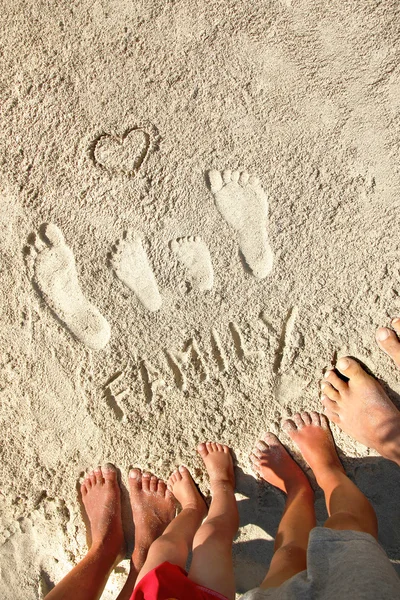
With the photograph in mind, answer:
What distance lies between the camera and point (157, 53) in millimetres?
1567

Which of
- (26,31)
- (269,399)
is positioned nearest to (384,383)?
(269,399)

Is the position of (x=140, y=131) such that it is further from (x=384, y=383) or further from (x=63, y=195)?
(x=384, y=383)

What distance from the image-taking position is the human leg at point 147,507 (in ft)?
5.41

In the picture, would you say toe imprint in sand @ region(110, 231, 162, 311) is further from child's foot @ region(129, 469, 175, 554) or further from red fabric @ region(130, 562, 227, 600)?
red fabric @ region(130, 562, 227, 600)

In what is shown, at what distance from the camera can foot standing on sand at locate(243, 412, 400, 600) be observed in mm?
1074

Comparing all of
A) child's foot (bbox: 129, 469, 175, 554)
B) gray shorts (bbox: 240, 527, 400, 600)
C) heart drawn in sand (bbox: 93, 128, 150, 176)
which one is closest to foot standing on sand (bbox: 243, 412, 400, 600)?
gray shorts (bbox: 240, 527, 400, 600)

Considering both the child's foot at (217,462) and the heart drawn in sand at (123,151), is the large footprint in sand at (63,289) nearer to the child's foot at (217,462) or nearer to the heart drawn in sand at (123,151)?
the heart drawn in sand at (123,151)

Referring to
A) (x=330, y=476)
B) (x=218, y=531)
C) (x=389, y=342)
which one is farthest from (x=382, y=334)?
(x=218, y=531)

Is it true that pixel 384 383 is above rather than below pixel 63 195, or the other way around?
below

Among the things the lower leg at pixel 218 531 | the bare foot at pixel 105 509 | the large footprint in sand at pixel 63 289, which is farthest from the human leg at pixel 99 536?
the large footprint in sand at pixel 63 289

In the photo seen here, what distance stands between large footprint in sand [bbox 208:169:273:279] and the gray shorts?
0.82 meters

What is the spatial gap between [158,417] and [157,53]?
1258mm

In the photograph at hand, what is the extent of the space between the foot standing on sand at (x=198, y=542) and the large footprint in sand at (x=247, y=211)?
673 mm

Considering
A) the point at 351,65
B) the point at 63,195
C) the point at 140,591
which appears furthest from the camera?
the point at 63,195
